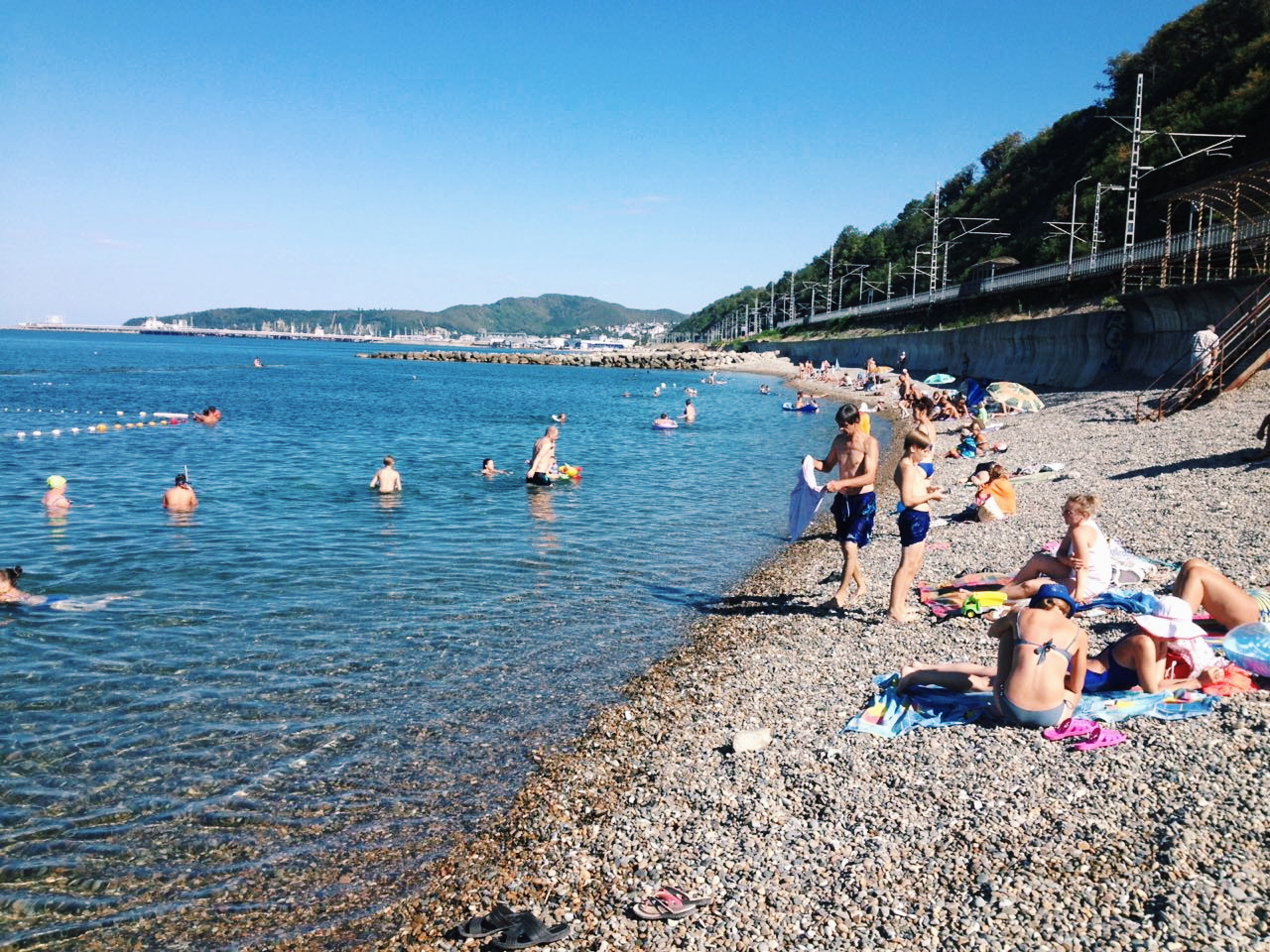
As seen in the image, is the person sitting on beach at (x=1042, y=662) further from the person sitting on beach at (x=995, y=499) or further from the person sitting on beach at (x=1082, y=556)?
the person sitting on beach at (x=995, y=499)

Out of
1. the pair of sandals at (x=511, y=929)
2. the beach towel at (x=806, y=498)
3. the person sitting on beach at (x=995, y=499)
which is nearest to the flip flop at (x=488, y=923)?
the pair of sandals at (x=511, y=929)

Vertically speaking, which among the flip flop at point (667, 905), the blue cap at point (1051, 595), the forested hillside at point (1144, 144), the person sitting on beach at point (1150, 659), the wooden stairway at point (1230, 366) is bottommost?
the flip flop at point (667, 905)

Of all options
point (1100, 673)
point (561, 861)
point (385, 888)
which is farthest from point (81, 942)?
point (1100, 673)

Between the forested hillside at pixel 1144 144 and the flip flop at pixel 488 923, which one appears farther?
the forested hillside at pixel 1144 144

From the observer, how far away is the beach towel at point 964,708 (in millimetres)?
6406

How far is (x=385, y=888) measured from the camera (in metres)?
5.70

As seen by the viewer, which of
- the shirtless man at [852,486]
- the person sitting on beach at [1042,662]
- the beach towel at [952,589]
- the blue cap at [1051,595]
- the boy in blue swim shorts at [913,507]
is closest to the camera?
the person sitting on beach at [1042,662]

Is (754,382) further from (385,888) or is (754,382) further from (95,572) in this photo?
(385,888)

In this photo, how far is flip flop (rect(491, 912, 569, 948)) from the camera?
15.9 feet

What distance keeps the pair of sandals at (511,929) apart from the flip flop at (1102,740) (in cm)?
353

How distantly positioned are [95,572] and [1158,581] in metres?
13.8

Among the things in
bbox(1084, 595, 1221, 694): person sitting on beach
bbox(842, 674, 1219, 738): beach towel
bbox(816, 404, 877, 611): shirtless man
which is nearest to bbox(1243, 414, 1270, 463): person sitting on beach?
bbox(816, 404, 877, 611): shirtless man

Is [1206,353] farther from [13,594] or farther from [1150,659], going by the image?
[13,594]

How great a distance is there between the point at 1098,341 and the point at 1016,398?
→ 5.42 m
